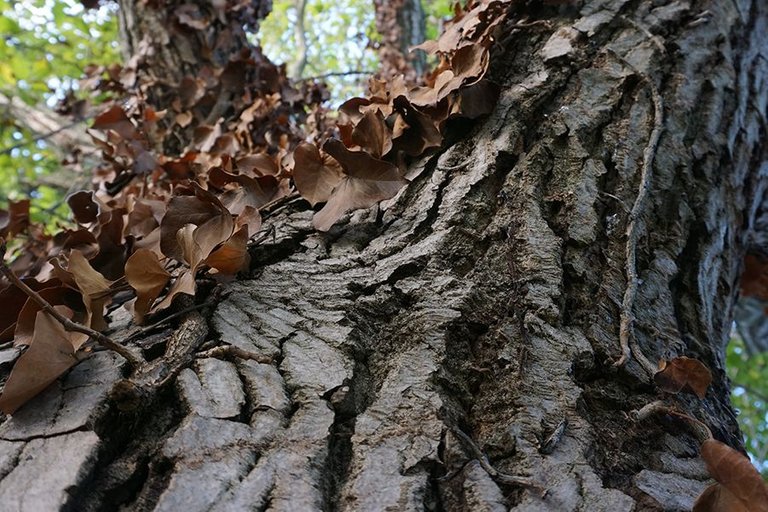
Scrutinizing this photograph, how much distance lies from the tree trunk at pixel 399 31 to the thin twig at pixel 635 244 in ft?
9.39

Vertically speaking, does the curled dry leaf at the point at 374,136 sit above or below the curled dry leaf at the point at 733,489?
above

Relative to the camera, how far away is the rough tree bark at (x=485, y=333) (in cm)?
67

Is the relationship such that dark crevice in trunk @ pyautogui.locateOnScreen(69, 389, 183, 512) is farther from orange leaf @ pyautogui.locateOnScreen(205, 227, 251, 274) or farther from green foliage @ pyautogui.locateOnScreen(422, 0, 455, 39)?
green foliage @ pyautogui.locateOnScreen(422, 0, 455, 39)

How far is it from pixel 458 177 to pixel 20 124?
5353 millimetres

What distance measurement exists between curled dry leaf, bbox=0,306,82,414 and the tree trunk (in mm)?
3512

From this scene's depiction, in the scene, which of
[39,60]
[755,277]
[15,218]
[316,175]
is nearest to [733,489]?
[316,175]

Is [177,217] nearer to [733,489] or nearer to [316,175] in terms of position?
[316,175]

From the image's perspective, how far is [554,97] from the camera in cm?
130

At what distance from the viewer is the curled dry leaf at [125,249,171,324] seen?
0.90 m

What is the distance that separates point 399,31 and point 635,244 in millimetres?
3522

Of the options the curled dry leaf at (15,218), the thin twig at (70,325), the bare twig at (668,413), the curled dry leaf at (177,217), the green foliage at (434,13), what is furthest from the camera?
the green foliage at (434,13)

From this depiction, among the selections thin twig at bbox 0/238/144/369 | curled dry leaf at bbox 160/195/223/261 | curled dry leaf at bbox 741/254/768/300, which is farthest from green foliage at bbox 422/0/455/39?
thin twig at bbox 0/238/144/369

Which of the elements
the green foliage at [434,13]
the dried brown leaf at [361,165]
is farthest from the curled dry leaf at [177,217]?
the green foliage at [434,13]

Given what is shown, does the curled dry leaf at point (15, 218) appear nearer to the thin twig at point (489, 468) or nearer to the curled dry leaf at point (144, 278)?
the curled dry leaf at point (144, 278)
